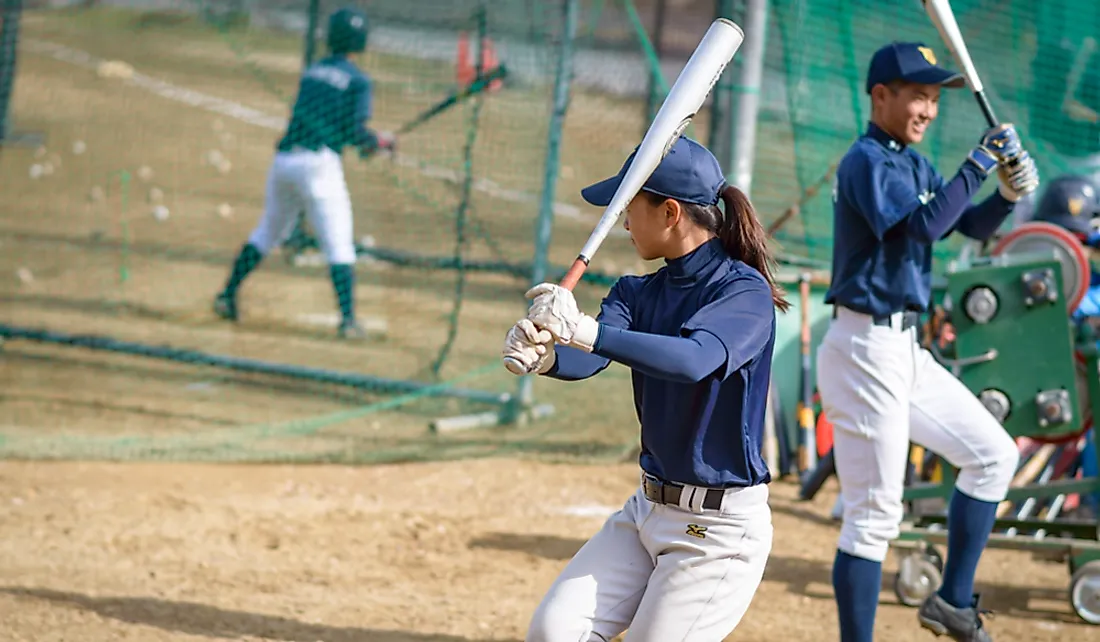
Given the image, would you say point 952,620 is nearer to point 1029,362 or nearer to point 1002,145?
point 1029,362

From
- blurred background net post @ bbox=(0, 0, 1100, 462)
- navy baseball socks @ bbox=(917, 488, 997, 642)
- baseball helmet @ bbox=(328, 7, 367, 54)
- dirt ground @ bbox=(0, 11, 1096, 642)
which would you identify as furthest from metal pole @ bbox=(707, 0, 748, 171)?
navy baseball socks @ bbox=(917, 488, 997, 642)

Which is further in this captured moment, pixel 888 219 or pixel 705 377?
pixel 888 219

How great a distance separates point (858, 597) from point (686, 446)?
53.1 inches

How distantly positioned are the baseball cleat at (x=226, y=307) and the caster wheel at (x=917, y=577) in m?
5.14

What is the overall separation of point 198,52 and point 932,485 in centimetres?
1254

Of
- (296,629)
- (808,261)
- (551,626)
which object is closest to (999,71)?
(808,261)

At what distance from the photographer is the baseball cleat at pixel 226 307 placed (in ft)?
29.3

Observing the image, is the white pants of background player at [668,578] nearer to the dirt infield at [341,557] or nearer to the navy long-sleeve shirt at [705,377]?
the navy long-sleeve shirt at [705,377]

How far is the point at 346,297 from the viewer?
867cm

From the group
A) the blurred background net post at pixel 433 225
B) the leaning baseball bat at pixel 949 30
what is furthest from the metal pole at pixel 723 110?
the leaning baseball bat at pixel 949 30

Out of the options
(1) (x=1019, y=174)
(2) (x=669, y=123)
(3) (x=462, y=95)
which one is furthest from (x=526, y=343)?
(3) (x=462, y=95)

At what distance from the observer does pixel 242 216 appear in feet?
40.8

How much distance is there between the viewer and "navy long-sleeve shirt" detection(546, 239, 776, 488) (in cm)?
304

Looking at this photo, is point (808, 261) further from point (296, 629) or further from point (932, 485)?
point (296, 629)
